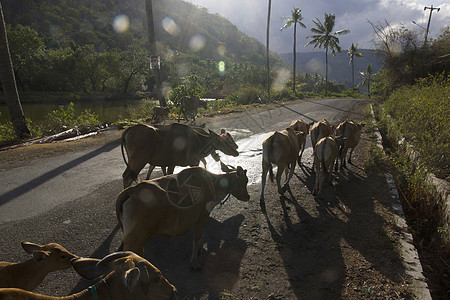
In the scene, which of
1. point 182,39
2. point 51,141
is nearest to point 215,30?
point 182,39

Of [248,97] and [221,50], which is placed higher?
[221,50]

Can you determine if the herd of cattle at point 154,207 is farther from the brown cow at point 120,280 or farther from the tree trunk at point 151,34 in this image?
the tree trunk at point 151,34

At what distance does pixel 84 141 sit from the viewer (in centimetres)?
991

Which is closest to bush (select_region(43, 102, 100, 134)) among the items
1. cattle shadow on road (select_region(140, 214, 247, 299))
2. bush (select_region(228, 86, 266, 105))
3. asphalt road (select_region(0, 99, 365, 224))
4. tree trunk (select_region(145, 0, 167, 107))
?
tree trunk (select_region(145, 0, 167, 107))

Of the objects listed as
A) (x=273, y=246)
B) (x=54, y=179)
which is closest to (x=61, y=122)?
(x=54, y=179)

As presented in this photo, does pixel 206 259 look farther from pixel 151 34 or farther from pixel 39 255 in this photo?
pixel 151 34

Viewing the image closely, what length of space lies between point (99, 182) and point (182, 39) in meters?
162

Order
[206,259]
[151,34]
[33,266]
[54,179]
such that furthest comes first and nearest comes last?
[151,34]
[54,179]
[206,259]
[33,266]

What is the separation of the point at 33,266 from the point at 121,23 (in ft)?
472

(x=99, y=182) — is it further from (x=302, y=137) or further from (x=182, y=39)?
(x=182, y=39)

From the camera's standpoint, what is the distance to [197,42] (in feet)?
502

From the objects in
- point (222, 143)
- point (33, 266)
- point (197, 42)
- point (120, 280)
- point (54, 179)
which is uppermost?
point (197, 42)

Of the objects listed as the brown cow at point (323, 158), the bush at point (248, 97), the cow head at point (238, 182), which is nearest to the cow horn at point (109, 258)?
the cow head at point (238, 182)

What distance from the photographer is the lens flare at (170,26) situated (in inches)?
6058
